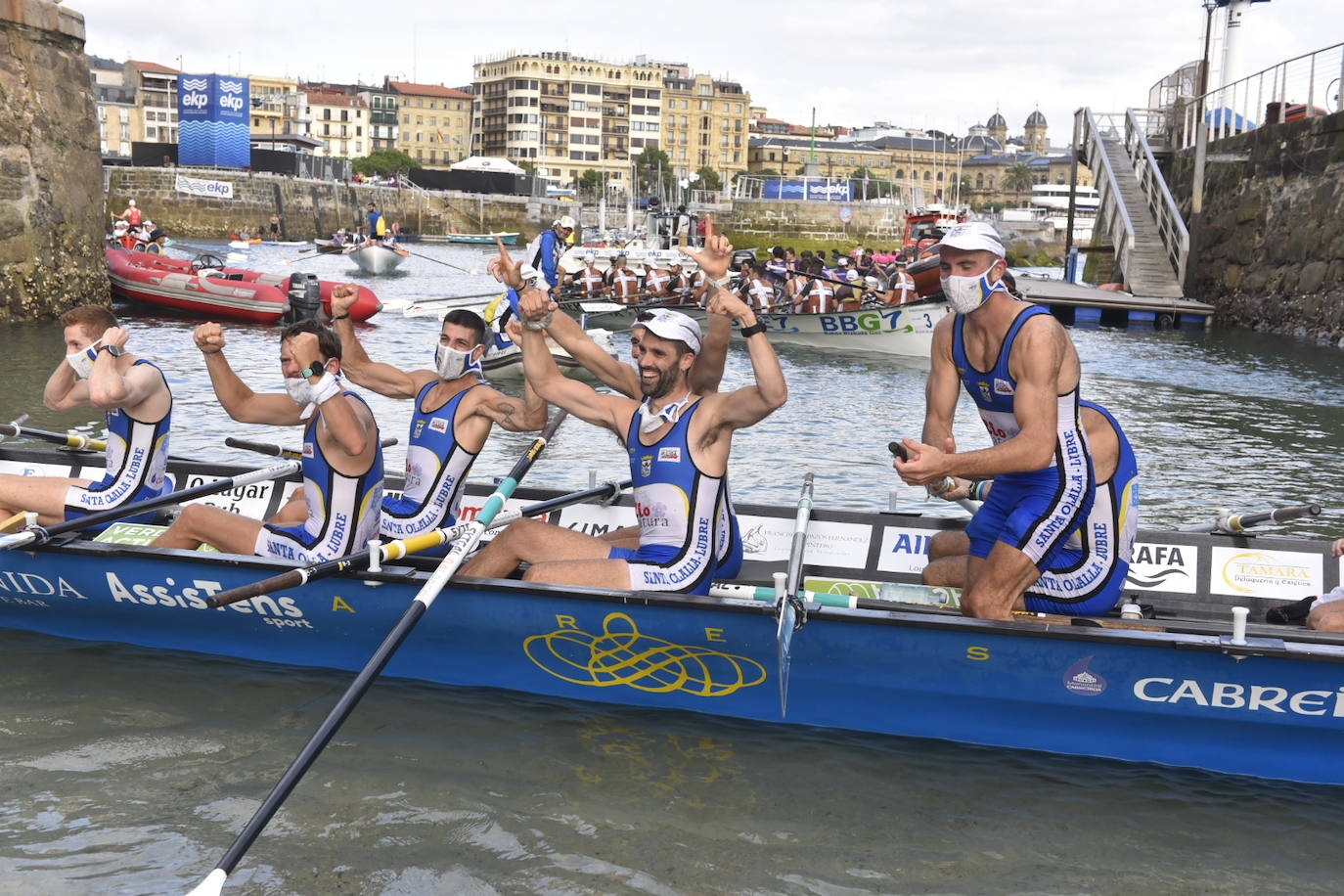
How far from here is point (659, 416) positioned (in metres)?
6.55

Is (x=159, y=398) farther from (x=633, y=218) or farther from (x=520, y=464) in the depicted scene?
(x=633, y=218)

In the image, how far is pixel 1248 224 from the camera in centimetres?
3200

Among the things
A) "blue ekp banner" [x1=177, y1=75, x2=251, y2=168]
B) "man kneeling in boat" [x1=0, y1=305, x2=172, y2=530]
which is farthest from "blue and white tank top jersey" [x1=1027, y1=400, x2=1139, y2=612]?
"blue ekp banner" [x1=177, y1=75, x2=251, y2=168]

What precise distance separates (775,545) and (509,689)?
2215 mm

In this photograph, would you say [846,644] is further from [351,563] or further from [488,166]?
[488,166]

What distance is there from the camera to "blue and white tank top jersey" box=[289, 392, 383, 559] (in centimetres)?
700

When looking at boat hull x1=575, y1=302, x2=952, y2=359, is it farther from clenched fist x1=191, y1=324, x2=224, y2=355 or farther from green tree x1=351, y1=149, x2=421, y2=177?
green tree x1=351, y1=149, x2=421, y2=177

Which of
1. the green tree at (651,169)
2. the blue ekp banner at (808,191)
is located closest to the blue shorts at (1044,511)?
the blue ekp banner at (808,191)

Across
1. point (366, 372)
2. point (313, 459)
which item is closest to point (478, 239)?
point (366, 372)

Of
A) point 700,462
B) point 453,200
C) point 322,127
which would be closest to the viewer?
point 700,462

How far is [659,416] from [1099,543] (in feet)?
7.76

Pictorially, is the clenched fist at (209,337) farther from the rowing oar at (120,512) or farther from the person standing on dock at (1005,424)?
the person standing on dock at (1005,424)

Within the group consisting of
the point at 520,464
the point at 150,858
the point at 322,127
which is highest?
the point at 322,127

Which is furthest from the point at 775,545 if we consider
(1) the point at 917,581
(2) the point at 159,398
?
(2) the point at 159,398
